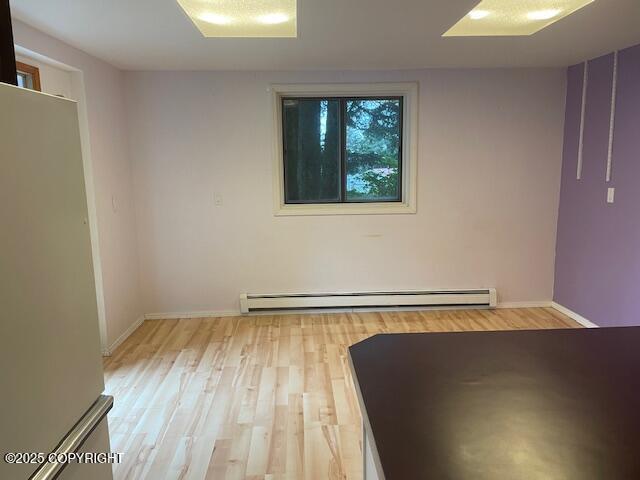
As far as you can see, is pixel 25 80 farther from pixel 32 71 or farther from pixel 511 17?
pixel 511 17

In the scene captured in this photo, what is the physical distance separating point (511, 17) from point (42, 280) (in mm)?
2931

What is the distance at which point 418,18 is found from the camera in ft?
7.80

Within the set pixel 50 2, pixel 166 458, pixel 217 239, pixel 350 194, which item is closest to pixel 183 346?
pixel 217 239

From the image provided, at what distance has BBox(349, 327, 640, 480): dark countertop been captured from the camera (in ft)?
2.76

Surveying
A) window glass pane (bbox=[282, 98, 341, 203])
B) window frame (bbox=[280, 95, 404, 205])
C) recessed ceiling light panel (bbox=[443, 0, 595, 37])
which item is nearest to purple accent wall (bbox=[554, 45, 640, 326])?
recessed ceiling light panel (bbox=[443, 0, 595, 37])

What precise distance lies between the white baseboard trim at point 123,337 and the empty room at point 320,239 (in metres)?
0.02

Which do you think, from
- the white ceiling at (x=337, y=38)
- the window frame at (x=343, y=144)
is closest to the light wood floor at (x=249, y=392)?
the window frame at (x=343, y=144)

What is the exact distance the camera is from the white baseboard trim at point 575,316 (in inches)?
144

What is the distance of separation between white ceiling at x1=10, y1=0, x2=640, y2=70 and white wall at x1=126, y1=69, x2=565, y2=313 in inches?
9.9

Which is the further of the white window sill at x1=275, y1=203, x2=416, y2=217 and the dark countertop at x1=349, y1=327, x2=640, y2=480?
the white window sill at x1=275, y1=203, x2=416, y2=217

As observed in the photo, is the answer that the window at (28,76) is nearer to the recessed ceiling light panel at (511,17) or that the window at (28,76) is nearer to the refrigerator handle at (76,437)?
the refrigerator handle at (76,437)

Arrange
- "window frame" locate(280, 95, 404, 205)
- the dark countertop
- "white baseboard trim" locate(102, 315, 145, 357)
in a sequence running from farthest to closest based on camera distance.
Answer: "window frame" locate(280, 95, 404, 205) < "white baseboard trim" locate(102, 315, 145, 357) < the dark countertop

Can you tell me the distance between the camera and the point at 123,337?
3.64 m

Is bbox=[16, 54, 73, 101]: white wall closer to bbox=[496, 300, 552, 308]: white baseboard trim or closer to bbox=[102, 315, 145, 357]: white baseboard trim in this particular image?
bbox=[102, 315, 145, 357]: white baseboard trim
